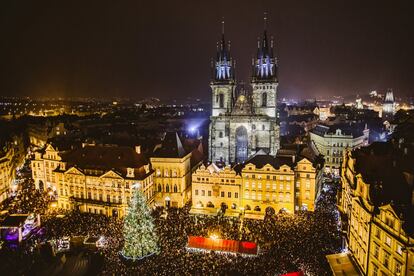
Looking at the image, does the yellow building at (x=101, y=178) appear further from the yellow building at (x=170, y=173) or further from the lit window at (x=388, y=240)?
the lit window at (x=388, y=240)

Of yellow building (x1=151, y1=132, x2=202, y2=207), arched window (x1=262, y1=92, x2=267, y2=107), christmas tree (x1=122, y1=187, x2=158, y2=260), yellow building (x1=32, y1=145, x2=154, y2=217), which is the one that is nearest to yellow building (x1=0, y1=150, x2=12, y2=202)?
yellow building (x1=32, y1=145, x2=154, y2=217)

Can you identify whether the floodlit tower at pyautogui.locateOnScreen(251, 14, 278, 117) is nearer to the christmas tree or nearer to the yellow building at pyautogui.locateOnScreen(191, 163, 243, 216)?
the yellow building at pyautogui.locateOnScreen(191, 163, 243, 216)

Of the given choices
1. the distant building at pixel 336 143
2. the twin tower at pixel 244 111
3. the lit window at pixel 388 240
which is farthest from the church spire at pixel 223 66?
the lit window at pixel 388 240

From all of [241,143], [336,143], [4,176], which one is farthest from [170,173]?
[336,143]

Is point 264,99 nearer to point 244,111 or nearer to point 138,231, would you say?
point 244,111

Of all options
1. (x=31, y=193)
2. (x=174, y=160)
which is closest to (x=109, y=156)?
(x=174, y=160)

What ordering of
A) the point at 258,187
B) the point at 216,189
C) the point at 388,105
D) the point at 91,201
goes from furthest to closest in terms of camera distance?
the point at 388,105 → the point at 216,189 → the point at 258,187 → the point at 91,201
